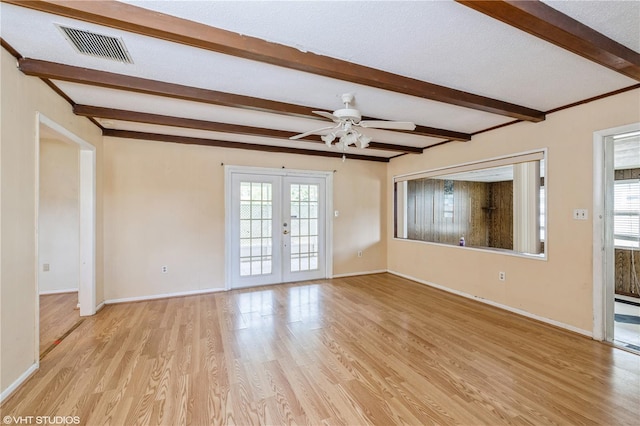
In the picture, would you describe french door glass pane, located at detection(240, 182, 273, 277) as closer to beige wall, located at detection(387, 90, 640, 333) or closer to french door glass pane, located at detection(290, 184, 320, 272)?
french door glass pane, located at detection(290, 184, 320, 272)

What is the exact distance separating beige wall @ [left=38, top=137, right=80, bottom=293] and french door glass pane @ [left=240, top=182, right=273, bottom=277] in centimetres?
270

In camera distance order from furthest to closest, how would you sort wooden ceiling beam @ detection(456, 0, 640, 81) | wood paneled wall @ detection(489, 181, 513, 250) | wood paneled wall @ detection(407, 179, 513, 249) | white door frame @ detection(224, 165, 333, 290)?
wood paneled wall @ detection(489, 181, 513, 250) < wood paneled wall @ detection(407, 179, 513, 249) < white door frame @ detection(224, 165, 333, 290) < wooden ceiling beam @ detection(456, 0, 640, 81)

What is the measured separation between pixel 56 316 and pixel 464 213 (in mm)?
8398

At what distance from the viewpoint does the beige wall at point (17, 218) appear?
2021 millimetres

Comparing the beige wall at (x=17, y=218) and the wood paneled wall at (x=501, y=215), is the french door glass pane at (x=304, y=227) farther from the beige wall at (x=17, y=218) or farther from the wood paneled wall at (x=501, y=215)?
the wood paneled wall at (x=501, y=215)

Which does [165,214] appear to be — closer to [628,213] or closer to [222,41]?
[222,41]

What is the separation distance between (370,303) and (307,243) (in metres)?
1.80

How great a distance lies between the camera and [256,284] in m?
5.00

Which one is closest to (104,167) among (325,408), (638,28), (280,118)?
(280,118)

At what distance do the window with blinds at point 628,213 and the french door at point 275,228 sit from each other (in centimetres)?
494

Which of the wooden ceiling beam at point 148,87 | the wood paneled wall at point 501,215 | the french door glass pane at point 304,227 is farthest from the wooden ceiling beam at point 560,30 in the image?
the wood paneled wall at point 501,215

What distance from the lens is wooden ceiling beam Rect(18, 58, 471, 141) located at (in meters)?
2.24

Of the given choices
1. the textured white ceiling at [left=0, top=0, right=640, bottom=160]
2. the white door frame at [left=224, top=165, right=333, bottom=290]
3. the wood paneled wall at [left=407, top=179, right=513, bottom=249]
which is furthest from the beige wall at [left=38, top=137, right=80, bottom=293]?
the wood paneled wall at [left=407, top=179, right=513, bottom=249]

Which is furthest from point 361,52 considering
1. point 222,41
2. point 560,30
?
point 560,30
